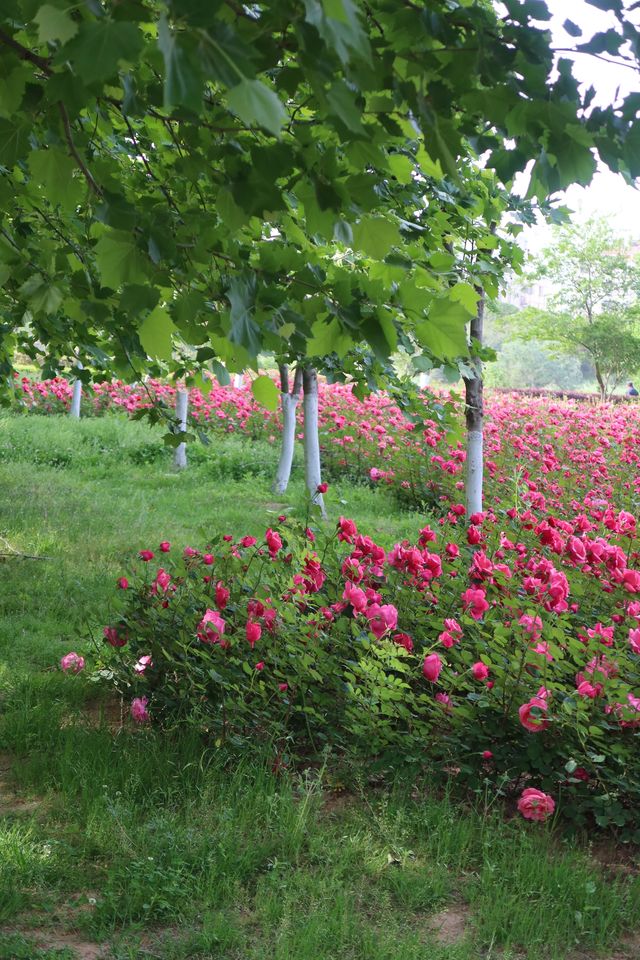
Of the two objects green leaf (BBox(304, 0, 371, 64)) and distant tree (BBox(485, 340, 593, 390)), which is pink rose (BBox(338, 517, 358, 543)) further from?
distant tree (BBox(485, 340, 593, 390))

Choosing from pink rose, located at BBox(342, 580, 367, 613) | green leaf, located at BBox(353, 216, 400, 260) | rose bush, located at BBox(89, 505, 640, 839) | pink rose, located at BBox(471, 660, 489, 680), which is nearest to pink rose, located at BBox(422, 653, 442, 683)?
rose bush, located at BBox(89, 505, 640, 839)

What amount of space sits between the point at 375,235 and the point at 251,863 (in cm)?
184

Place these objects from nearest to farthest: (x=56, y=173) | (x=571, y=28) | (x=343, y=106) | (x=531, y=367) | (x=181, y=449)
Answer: (x=343, y=106), (x=571, y=28), (x=56, y=173), (x=181, y=449), (x=531, y=367)

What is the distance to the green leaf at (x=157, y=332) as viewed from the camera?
217cm

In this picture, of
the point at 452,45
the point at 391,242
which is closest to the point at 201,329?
the point at 391,242

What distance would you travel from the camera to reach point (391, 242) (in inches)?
78.5

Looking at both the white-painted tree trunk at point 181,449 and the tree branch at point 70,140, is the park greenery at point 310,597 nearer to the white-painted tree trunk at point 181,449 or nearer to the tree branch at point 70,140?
the tree branch at point 70,140

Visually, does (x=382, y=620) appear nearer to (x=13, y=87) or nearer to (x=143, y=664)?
(x=143, y=664)

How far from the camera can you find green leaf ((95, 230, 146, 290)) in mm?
1905

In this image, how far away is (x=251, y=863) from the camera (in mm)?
2652

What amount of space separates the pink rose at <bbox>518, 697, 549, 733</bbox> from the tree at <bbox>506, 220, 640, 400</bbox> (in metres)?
25.4

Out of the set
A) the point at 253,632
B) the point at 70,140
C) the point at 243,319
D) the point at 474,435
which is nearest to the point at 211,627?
the point at 253,632

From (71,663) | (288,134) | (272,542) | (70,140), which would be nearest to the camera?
(70,140)

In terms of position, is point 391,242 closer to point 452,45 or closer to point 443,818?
point 452,45
